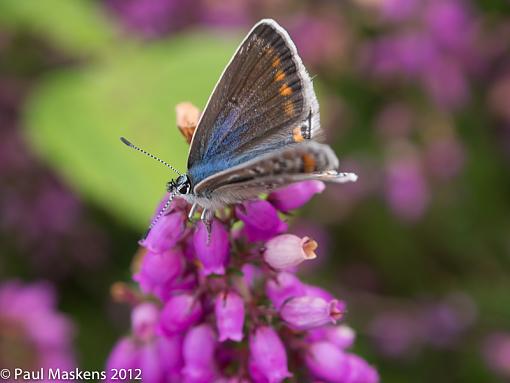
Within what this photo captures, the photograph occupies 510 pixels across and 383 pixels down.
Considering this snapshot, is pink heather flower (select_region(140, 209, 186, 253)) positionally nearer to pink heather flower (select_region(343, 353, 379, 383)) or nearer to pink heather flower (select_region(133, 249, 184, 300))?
pink heather flower (select_region(133, 249, 184, 300))

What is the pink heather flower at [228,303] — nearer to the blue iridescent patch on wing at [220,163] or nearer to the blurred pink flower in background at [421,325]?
the blue iridescent patch on wing at [220,163]

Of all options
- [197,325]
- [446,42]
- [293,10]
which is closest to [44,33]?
[293,10]

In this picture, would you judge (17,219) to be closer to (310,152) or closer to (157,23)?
(157,23)

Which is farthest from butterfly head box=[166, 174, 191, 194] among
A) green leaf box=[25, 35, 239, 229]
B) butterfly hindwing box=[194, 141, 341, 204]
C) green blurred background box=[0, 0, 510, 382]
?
green blurred background box=[0, 0, 510, 382]

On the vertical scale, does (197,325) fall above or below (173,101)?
below

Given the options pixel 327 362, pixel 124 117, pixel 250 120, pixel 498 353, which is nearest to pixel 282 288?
pixel 327 362

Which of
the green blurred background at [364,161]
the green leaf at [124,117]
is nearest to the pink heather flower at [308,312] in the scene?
the green leaf at [124,117]
